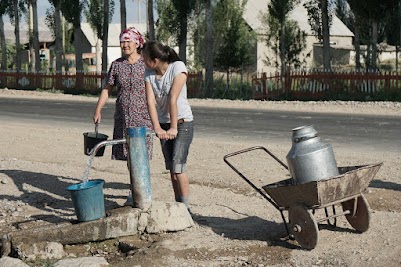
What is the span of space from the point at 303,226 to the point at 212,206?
2219mm

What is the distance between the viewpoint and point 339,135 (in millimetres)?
15438

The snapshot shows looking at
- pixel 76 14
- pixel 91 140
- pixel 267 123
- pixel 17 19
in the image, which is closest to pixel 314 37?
pixel 17 19

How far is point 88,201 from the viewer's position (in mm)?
6902

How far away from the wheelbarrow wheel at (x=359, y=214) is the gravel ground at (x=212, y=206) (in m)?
0.08

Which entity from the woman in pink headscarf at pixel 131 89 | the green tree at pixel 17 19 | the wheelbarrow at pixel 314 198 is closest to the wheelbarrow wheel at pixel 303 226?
the wheelbarrow at pixel 314 198

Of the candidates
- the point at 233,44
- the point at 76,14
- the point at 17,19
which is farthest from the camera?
the point at 17,19

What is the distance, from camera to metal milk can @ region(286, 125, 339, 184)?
20.4 ft

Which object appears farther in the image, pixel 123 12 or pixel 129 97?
pixel 123 12

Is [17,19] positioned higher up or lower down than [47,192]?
higher up

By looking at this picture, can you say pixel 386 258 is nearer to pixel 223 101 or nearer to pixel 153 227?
pixel 153 227

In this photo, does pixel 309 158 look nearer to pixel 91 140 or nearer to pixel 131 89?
pixel 131 89

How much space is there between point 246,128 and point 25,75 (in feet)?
93.6

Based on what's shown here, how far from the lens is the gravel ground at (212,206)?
622cm

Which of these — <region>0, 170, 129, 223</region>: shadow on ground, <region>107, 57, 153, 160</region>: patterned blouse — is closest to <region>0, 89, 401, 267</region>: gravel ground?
<region>0, 170, 129, 223</region>: shadow on ground
